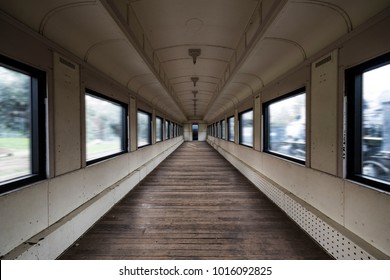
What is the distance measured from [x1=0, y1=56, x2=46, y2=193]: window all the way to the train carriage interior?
11mm

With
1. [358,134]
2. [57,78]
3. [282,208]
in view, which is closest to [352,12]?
[358,134]

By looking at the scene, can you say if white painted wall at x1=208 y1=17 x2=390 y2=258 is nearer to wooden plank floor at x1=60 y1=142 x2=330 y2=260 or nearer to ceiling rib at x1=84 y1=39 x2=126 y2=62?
wooden plank floor at x1=60 y1=142 x2=330 y2=260

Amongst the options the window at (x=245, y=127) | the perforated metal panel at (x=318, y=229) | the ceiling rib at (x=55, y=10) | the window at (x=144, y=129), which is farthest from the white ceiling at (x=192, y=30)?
the perforated metal panel at (x=318, y=229)

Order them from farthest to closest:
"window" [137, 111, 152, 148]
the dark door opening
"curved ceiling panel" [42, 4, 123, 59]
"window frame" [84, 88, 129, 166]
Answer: the dark door opening, "window" [137, 111, 152, 148], "window frame" [84, 88, 129, 166], "curved ceiling panel" [42, 4, 123, 59]

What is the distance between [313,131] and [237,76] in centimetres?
234

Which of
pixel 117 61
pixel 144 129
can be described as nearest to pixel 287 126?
pixel 117 61

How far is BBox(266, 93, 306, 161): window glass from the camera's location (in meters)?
3.48

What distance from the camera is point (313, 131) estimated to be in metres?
2.88

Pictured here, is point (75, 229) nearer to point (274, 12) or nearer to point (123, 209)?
point (123, 209)

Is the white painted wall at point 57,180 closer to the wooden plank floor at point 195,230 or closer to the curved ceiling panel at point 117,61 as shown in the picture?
the curved ceiling panel at point 117,61

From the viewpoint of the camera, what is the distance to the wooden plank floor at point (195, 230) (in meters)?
2.47

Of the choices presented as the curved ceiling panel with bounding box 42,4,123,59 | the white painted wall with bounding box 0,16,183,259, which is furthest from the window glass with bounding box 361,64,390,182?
the white painted wall with bounding box 0,16,183,259

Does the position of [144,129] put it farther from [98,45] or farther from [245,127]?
[98,45]

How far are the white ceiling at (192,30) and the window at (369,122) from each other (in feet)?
1.74
